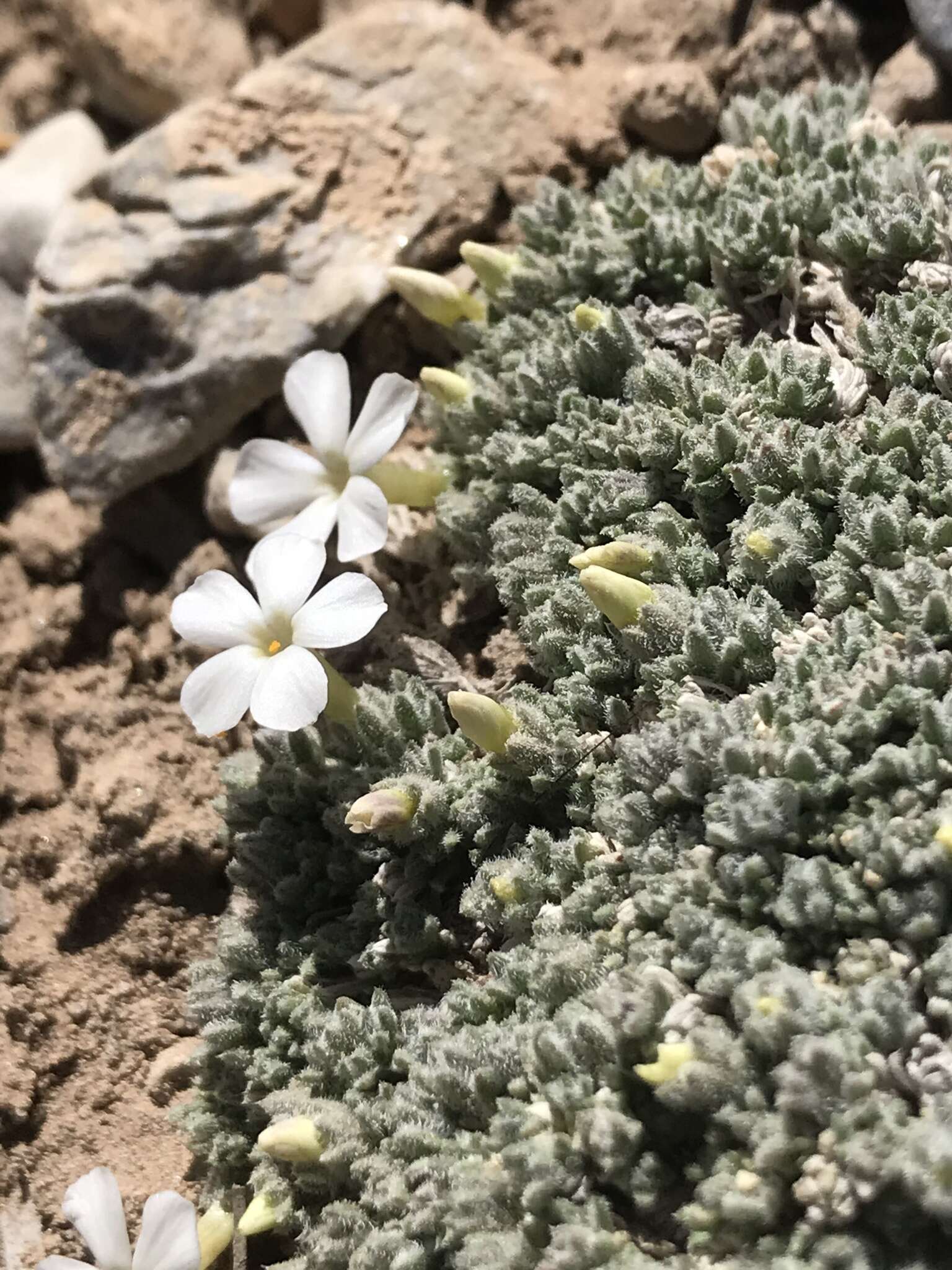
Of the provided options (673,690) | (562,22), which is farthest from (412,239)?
(673,690)

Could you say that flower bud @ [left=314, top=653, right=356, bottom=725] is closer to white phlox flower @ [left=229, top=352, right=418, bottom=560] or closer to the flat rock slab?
white phlox flower @ [left=229, top=352, right=418, bottom=560]

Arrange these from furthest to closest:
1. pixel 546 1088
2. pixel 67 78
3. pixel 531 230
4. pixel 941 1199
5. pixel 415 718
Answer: pixel 67 78 → pixel 531 230 → pixel 415 718 → pixel 546 1088 → pixel 941 1199

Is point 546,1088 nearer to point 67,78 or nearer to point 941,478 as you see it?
point 941,478

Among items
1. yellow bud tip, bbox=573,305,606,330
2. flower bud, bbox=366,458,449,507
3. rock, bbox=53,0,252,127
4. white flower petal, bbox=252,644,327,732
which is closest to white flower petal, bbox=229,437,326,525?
flower bud, bbox=366,458,449,507

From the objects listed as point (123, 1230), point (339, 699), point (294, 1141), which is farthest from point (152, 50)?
point (123, 1230)

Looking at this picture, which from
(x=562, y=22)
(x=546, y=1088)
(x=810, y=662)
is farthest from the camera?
(x=562, y=22)

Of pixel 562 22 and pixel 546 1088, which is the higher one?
pixel 562 22

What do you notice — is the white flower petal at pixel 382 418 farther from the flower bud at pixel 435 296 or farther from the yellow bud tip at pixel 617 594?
the yellow bud tip at pixel 617 594
